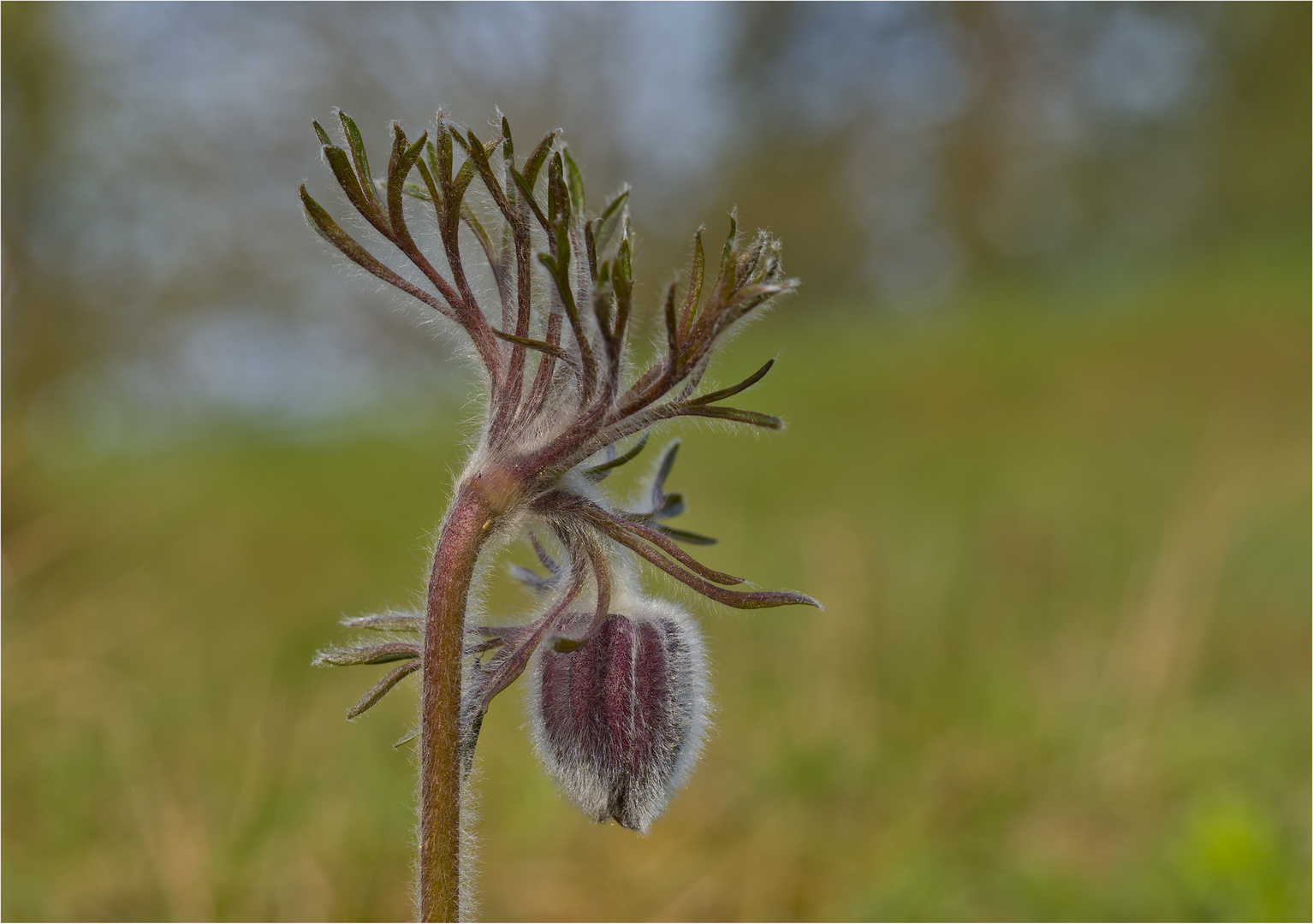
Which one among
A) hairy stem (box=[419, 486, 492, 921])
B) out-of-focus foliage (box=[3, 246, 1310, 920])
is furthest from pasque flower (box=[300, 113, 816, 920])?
out-of-focus foliage (box=[3, 246, 1310, 920])

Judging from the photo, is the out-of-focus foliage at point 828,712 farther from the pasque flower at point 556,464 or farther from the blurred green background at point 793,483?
the pasque flower at point 556,464

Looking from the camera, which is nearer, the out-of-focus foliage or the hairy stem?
the hairy stem

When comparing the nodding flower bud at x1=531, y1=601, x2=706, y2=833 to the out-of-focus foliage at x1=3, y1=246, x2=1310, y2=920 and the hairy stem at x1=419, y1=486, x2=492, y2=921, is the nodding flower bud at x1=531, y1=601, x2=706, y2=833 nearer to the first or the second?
the hairy stem at x1=419, y1=486, x2=492, y2=921

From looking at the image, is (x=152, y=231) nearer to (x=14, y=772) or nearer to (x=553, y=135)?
(x=14, y=772)

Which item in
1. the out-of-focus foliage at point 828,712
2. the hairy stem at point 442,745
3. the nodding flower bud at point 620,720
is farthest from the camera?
the out-of-focus foliage at point 828,712

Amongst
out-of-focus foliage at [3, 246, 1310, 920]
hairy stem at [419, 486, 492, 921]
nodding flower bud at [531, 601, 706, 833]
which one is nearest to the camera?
hairy stem at [419, 486, 492, 921]

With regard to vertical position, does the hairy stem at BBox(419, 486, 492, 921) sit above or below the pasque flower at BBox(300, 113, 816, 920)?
below

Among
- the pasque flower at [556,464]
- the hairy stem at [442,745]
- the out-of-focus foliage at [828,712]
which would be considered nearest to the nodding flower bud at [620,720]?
the pasque flower at [556,464]
